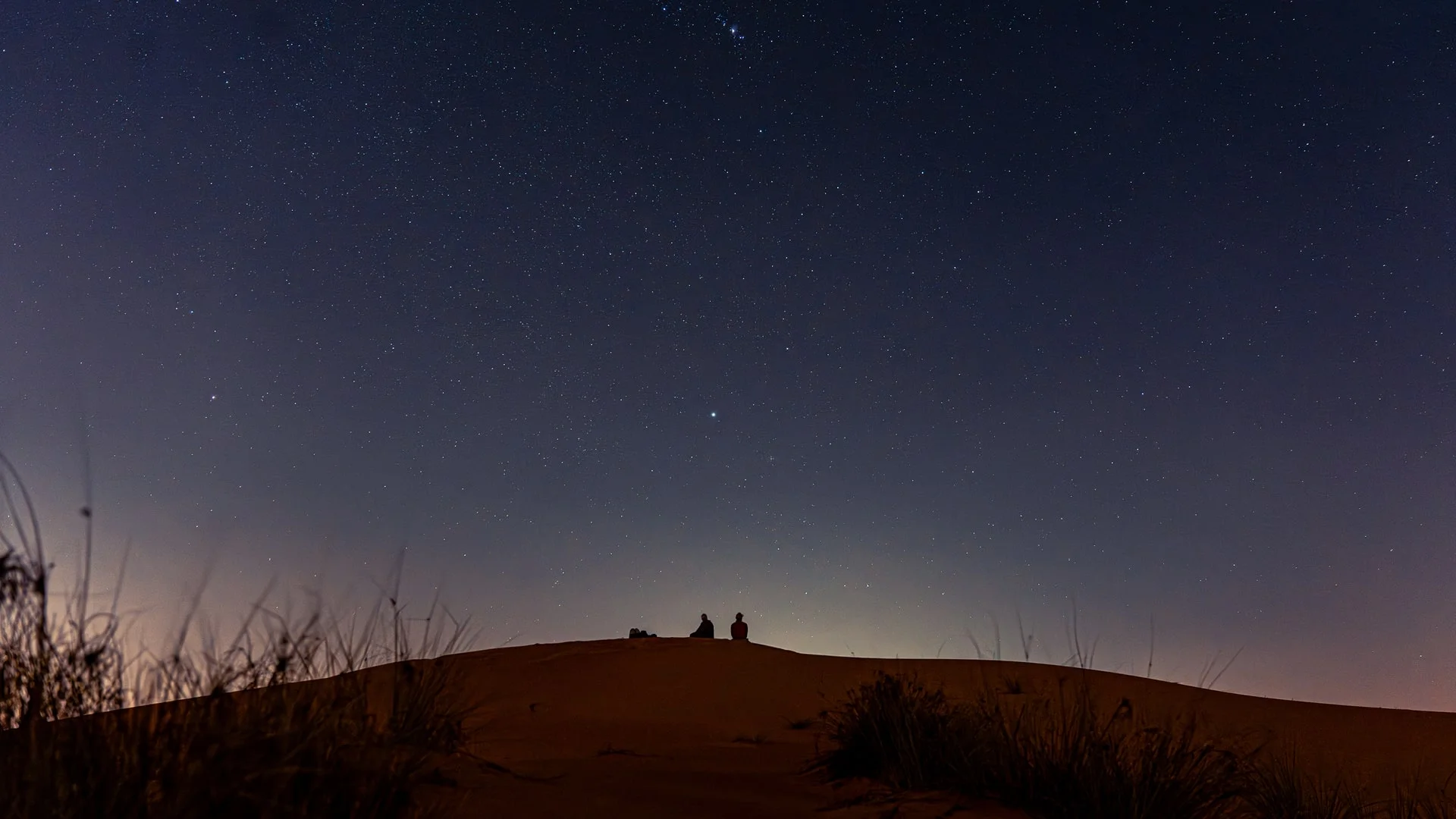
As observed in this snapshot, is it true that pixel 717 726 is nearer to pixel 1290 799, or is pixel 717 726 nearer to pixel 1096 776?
pixel 1290 799

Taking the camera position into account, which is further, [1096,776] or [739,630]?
[739,630]

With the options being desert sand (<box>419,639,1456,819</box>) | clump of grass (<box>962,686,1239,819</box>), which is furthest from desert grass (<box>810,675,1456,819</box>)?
desert sand (<box>419,639,1456,819</box>)

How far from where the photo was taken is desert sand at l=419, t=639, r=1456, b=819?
4.86 metres

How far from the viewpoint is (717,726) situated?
9508mm

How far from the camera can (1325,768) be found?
8727 mm

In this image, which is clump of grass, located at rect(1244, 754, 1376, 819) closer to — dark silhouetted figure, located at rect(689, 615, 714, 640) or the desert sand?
the desert sand

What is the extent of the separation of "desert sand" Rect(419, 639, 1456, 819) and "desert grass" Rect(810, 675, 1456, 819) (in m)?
0.25

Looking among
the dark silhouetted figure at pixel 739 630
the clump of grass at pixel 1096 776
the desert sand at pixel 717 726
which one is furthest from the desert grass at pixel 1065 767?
the dark silhouetted figure at pixel 739 630

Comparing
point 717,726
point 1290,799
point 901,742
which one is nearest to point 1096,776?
point 901,742

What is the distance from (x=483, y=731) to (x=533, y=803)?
368 centimetres

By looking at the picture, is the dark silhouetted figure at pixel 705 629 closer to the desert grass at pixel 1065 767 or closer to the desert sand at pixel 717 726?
the desert sand at pixel 717 726

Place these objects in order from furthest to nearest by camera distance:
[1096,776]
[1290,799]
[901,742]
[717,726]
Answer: [717,726]
[1290,799]
[901,742]
[1096,776]

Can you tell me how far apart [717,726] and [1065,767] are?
16.3 ft

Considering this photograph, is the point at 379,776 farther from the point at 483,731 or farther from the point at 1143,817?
the point at 483,731
